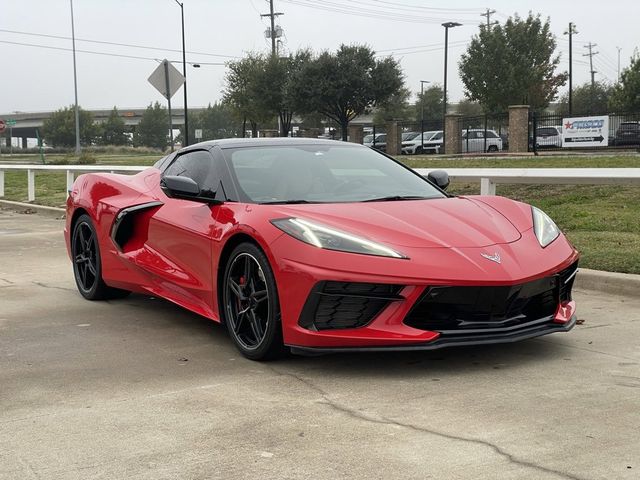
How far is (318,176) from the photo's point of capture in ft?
17.7

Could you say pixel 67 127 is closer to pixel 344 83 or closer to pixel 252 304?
pixel 344 83

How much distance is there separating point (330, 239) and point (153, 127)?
4690 inches

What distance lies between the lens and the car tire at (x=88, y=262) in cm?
665

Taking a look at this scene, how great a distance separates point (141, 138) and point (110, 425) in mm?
121980

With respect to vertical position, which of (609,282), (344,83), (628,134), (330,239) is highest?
(344,83)

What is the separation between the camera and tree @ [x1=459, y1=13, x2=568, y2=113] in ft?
163

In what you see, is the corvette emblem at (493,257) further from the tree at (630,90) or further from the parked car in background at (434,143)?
the tree at (630,90)

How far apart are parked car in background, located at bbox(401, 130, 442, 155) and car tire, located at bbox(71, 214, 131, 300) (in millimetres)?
36048

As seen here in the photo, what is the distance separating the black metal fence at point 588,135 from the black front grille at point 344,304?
26.1m

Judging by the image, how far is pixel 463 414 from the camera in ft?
12.0

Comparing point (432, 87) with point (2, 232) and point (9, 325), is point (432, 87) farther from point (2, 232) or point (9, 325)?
point (9, 325)

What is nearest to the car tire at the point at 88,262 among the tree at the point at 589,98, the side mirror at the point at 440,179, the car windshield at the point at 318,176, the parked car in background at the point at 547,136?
the car windshield at the point at 318,176

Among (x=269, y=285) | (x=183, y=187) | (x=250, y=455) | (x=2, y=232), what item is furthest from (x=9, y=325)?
(x=2, y=232)

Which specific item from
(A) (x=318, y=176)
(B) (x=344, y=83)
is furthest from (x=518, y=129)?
(A) (x=318, y=176)
